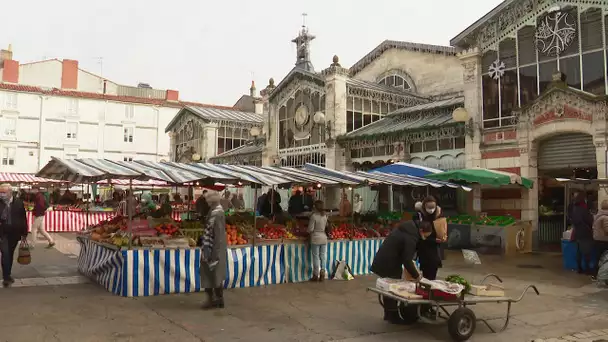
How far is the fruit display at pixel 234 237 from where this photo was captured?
32.8ft

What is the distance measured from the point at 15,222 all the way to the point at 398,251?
7054 millimetres

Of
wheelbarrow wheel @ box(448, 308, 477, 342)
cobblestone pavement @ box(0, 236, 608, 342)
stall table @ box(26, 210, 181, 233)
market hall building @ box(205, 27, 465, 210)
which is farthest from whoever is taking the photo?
stall table @ box(26, 210, 181, 233)

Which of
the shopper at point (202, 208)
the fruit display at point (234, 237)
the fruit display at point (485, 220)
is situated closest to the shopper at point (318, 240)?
the fruit display at point (234, 237)

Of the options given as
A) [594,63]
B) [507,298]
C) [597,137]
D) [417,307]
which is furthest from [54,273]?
[594,63]

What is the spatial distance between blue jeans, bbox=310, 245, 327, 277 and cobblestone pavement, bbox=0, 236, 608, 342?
17.3 inches

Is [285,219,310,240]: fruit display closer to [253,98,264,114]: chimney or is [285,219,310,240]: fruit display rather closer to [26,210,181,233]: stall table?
[26,210,181,233]: stall table

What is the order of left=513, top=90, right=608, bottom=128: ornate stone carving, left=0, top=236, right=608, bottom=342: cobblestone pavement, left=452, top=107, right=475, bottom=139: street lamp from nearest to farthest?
left=0, top=236, right=608, bottom=342: cobblestone pavement < left=513, top=90, right=608, bottom=128: ornate stone carving < left=452, top=107, right=475, bottom=139: street lamp

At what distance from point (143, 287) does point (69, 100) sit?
1672 inches

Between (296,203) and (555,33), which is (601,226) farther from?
(296,203)

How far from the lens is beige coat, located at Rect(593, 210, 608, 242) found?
11039mm

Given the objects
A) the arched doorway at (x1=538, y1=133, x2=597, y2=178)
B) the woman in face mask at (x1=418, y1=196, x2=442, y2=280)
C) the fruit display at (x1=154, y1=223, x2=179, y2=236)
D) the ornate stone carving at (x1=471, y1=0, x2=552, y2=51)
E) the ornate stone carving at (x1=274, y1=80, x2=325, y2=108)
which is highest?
the ornate stone carving at (x1=471, y1=0, x2=552, y2=51)

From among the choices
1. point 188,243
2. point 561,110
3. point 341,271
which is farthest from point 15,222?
point 561,110

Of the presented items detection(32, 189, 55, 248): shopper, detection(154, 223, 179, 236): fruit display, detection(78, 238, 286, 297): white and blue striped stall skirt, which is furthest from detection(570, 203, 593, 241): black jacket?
detection(32, 189, 55, 248): shopper

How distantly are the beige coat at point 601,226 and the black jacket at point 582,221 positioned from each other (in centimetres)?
50
